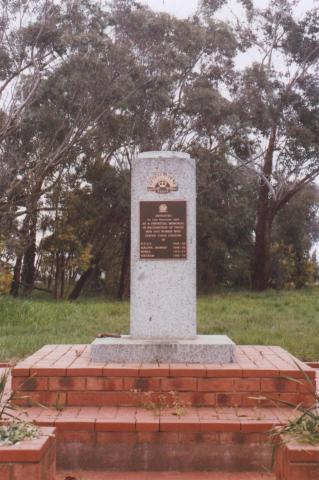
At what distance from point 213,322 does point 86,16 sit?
1281 cm

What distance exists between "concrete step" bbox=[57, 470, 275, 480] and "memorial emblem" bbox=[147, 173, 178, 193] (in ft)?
8.93

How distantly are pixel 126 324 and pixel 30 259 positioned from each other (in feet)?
38.9

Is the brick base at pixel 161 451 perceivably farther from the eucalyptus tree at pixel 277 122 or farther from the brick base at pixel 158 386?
the eucalyptus tree at pixel 277 122

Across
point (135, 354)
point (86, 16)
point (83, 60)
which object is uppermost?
point (86, 16)

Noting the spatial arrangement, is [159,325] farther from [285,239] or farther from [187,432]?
[285,239]

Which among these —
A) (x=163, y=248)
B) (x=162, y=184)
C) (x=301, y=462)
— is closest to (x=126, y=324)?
(x=163, y=248)

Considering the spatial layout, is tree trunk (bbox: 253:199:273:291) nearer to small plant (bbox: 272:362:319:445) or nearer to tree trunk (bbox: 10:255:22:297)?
tree trunk (bbox: 10:255:22:297)

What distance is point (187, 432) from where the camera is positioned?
491 cm

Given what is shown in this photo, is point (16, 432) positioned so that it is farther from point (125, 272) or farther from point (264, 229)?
point (264, 229)

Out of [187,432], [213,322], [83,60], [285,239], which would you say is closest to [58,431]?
[187,432]

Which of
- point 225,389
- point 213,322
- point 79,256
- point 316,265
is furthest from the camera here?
point 316,265

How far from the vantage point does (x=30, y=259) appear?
926 inches

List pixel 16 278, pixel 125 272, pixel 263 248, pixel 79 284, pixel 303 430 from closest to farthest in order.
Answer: pixel 303 430
pixel 16 278
pixel 125 272
pixel 79 284
pixel 263 248

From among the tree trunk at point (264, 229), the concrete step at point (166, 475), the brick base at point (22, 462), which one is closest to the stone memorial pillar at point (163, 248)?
the concrete step at point (166, 475)
